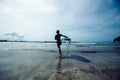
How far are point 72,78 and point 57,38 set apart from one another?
27.7ft

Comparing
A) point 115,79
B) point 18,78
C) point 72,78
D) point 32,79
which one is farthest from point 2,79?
point 115,79

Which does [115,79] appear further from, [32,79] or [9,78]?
[9,78]

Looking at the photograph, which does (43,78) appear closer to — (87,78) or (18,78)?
(18,78)

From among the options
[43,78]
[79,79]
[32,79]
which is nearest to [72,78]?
[79,79]

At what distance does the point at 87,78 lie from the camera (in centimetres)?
496

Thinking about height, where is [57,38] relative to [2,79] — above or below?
above

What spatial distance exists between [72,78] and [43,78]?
3.77 ft

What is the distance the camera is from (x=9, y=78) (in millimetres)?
4910

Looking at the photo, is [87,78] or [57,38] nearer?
[87,78]

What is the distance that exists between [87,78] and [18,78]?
2.73 meters

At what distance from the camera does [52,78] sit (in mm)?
4934

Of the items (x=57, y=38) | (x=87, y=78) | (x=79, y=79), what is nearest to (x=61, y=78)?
(x=79, y=79)

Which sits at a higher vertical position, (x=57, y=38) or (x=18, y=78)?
(x=57, y=38)

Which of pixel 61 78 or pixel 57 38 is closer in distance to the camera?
pixel 61 78
